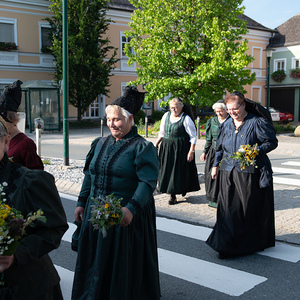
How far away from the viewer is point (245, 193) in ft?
16.7

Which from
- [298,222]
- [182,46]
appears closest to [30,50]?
[182,46]

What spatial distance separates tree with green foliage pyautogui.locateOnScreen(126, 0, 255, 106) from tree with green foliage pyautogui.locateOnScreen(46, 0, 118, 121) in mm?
4397

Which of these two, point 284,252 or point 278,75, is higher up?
point 278,75

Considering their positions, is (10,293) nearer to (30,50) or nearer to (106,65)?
(106,65)

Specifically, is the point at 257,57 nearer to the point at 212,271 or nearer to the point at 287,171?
the point at 287,171

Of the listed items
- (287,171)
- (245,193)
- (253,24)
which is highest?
(253,24)

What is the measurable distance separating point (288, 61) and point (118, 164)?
139ft

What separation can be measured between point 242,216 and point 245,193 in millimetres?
281

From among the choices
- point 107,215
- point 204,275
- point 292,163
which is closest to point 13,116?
point 107,215

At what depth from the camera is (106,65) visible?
27.6m

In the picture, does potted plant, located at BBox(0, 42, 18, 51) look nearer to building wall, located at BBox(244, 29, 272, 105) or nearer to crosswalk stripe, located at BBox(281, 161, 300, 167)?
crosswalk stripe, located at BBox(281, 161, 300, 167)

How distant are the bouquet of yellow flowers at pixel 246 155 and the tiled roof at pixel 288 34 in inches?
1585

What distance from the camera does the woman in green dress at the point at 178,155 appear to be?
7559mm

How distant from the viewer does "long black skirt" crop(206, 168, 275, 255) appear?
501cm
